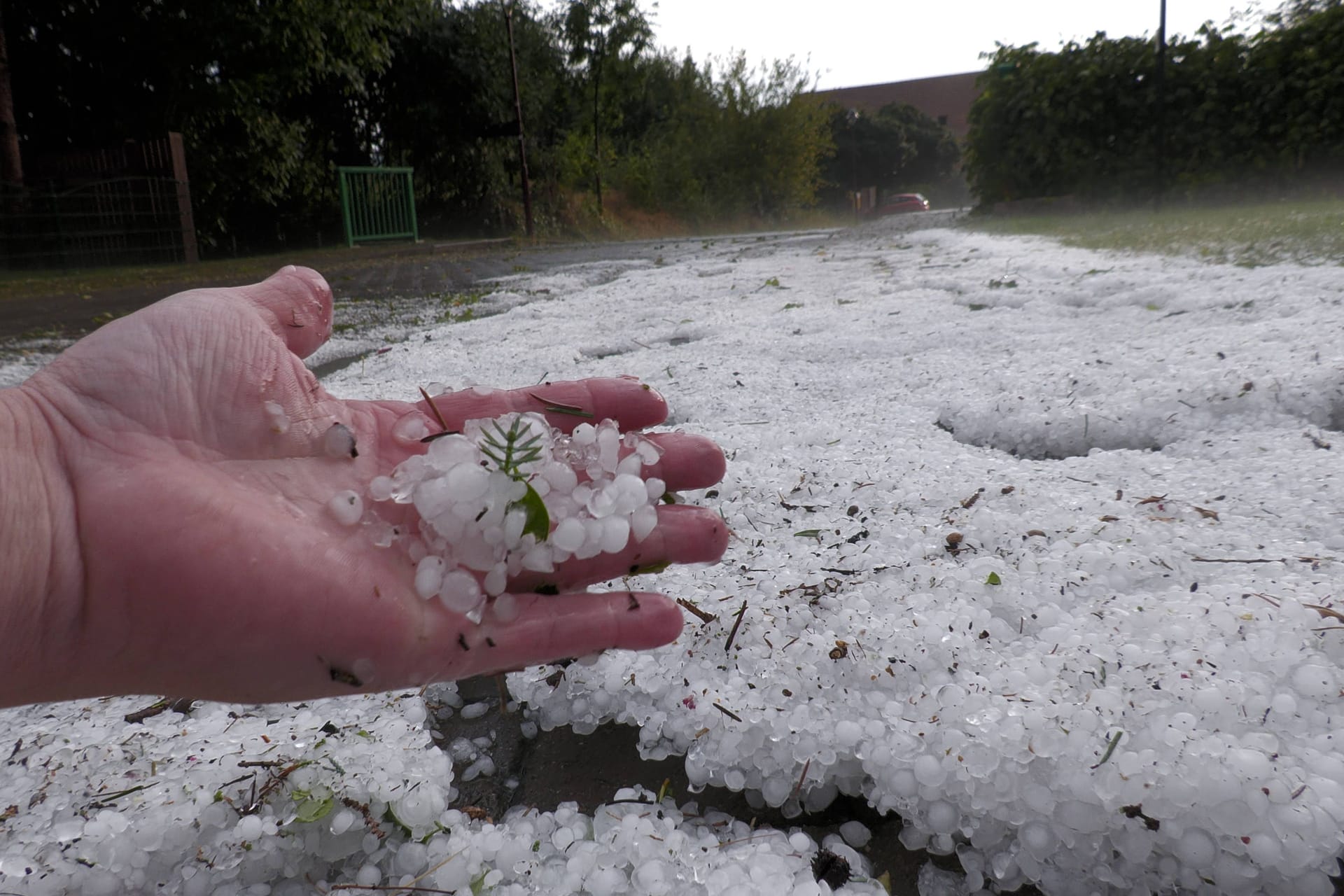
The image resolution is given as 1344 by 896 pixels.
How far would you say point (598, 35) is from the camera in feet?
63.3

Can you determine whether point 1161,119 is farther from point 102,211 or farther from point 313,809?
point 102,211

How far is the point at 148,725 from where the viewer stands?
924 mm

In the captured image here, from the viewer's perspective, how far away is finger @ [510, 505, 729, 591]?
94 cm

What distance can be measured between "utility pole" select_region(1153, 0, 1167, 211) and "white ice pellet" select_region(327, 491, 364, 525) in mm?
9596

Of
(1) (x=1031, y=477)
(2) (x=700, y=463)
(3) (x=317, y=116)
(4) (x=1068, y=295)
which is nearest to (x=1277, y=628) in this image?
(1) (x=1031, y=477)

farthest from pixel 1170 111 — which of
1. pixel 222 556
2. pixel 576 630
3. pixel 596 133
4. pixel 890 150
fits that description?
pixel 890 150

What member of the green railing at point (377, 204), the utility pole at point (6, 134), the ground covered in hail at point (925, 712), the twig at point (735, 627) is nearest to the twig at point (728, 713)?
the ground covered in hail at point (925, 712)

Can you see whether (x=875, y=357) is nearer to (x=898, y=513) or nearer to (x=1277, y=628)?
(x=898, y=513)

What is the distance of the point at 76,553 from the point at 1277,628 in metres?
1.20

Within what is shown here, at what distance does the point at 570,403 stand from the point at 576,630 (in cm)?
41

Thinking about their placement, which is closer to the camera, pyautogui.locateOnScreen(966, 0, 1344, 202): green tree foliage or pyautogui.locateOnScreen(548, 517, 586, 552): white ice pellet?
pyautogui.locateOnScreen(548, 517, 586, 552): white ice pellet

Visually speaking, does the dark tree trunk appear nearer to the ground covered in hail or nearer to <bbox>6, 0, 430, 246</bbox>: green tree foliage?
<bbox>6, 0, 430, 246</bbox>: green tree foliage

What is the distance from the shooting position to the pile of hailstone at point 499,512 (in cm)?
87

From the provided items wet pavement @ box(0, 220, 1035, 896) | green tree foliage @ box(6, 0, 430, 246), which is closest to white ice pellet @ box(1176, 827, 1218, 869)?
wet pavement @ box(0, 220, 1035, 896)
